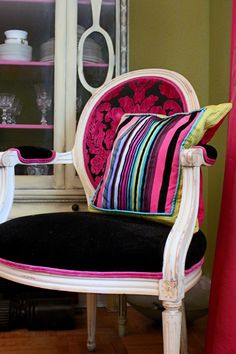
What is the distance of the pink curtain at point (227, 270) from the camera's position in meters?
1.28

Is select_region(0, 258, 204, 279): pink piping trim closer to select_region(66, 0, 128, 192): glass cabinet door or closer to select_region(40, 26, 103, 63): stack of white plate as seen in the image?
select_region(66, 0, 128, 192): glass cabinet door

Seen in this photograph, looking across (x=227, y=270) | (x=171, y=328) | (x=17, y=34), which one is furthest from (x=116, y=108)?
(x=171, y=328)

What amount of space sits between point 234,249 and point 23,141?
0.99m

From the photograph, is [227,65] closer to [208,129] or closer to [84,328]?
[208,129]

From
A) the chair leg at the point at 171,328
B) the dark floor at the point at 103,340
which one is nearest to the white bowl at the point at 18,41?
the dark floor at the point at 103,340

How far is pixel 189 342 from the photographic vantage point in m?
1.64

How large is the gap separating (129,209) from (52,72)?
2.68 ft

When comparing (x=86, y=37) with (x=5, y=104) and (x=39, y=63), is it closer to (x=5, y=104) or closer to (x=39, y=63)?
(x=39, y=63)

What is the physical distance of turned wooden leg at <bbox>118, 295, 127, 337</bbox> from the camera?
5.56 ft

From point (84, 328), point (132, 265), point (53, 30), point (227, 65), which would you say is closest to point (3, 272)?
point (132, 265)

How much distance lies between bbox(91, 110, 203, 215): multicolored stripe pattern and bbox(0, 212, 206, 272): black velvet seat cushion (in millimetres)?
106

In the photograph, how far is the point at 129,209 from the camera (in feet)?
4.30

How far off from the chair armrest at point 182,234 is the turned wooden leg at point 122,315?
0.71 m

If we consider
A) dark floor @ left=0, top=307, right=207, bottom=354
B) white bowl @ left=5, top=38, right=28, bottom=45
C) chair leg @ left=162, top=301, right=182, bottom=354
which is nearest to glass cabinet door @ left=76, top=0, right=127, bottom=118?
white bowl @ left=5, top=38, right=28, bottom=45
